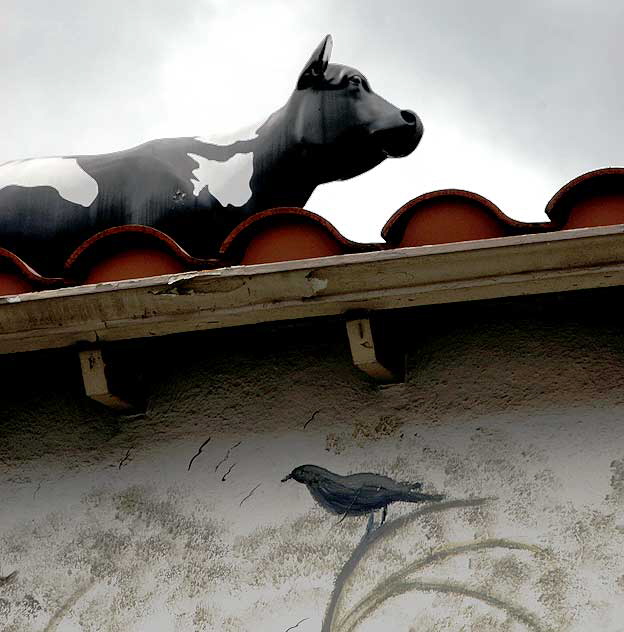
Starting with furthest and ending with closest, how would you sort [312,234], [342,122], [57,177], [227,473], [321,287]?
[342,122], [57,177], [227,473], [312,234], [321,287]

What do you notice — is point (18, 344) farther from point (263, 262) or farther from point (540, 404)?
point (540, 404)

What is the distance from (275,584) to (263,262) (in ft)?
3.10

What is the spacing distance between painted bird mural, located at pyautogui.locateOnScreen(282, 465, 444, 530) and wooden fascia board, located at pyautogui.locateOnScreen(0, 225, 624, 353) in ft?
1.68

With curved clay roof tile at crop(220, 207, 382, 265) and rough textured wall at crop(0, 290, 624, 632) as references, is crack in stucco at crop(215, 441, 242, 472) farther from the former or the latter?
curved clay roof tile at crop(220, 207, 382, 265)

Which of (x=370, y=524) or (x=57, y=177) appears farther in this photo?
(x=57, y=177)

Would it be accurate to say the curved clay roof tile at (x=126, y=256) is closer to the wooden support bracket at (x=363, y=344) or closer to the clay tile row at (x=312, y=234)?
the clay tile row at (x=312, y=234)

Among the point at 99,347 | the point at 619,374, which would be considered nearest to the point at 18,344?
the point at 99,347

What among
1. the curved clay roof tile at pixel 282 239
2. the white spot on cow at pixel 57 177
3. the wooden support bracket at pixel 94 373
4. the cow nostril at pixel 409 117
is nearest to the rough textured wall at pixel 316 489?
the wooden support bracket at pixel 94 373

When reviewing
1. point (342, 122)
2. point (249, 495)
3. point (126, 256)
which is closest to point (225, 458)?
point (249, 495)

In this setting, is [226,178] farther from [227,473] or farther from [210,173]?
[227,473]

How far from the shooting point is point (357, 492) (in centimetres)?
366

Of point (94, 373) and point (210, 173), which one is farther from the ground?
point (210, 173)

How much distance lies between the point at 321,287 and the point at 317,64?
64.0 inches

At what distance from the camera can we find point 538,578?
3.40 metres
